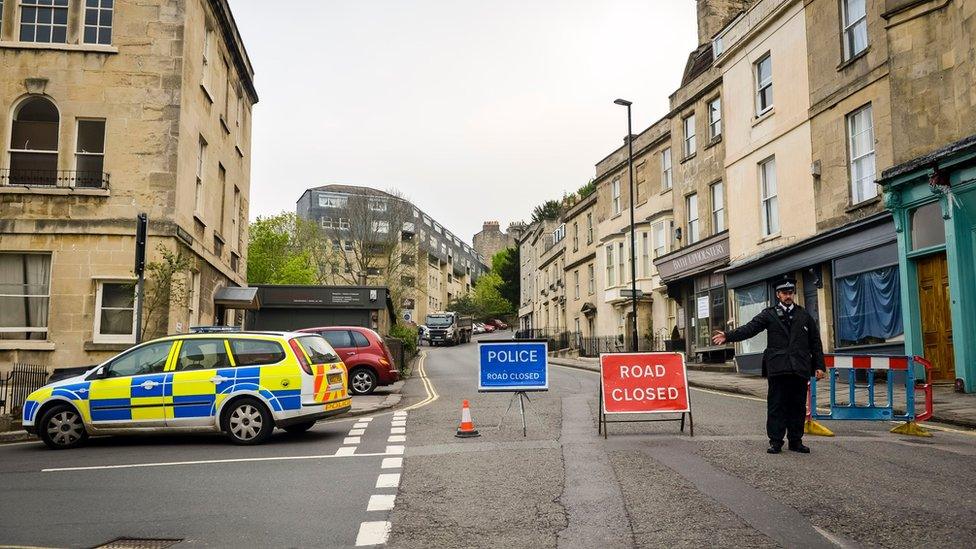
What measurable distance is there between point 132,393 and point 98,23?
11858 mm

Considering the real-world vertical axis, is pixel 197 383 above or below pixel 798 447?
above

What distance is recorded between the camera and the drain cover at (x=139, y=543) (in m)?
5.88

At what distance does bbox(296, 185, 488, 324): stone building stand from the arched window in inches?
1274

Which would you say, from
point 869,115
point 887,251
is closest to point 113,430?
point 887,251

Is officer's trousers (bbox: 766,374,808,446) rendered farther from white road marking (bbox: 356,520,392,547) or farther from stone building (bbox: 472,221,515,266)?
stone building (bbox: 472,221,515,266)

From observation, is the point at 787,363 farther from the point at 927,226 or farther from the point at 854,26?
the point at 854,26

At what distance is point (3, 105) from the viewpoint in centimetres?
1869

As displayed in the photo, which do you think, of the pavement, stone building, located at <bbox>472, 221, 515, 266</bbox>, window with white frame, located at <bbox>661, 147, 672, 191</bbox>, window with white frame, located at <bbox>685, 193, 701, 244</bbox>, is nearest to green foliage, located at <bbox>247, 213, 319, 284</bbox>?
window with white frame, located at <bbox>661, 147, 672, 191</bbox>

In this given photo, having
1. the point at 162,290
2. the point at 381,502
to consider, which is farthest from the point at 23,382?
the point at 381,502

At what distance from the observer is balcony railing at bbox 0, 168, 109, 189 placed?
18.7 metres

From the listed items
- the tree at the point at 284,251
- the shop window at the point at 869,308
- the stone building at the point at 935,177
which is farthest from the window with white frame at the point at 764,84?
the tree at the point at 284,251

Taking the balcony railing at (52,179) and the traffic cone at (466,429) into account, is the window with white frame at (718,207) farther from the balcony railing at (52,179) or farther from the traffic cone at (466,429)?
the balcony railing at (52,179)

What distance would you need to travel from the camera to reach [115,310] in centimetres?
1852

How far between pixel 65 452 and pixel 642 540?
348 inches
